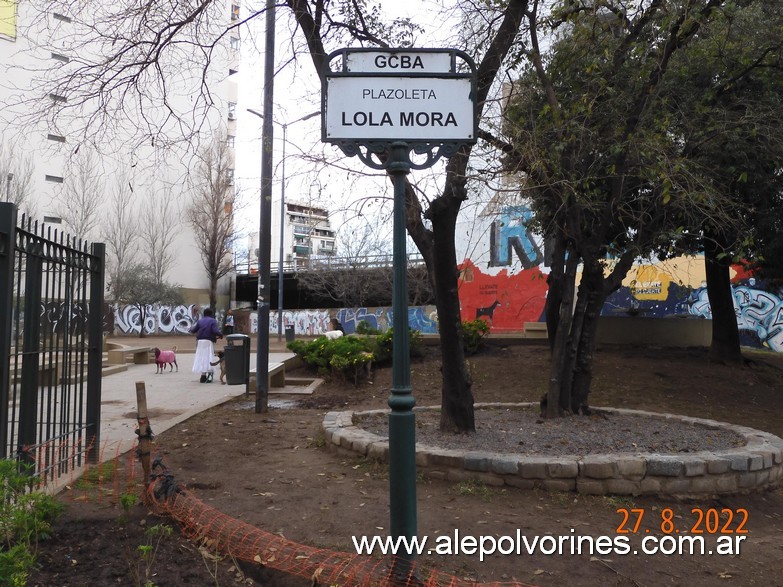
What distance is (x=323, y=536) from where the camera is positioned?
4707mm

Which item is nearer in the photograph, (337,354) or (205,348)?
(337,354)

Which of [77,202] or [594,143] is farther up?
[77,202]

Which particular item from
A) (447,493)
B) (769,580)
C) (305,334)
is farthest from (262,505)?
(305,334)

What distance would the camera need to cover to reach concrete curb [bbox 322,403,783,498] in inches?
229

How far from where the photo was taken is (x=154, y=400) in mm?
11930

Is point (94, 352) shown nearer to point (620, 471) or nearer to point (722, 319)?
point (620, 471)

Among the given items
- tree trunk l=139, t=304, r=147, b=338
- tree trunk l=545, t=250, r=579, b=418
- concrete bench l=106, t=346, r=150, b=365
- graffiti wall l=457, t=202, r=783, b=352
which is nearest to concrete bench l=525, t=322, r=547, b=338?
graffiti wall l=457, t=202, r=783, b=352

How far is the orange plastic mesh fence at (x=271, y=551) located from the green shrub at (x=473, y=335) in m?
10.8

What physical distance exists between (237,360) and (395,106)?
9.59 metres

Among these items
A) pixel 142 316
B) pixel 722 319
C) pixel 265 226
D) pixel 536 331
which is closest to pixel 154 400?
pixel 265 226

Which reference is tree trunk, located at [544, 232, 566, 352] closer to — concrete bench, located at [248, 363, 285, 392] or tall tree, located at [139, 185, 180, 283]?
concrete bench, located at [248, 363, 285, 392]

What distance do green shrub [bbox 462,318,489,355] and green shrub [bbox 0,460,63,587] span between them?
11.7 m

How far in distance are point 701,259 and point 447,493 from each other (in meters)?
23.1

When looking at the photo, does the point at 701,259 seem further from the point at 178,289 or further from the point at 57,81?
the point at 178,289
